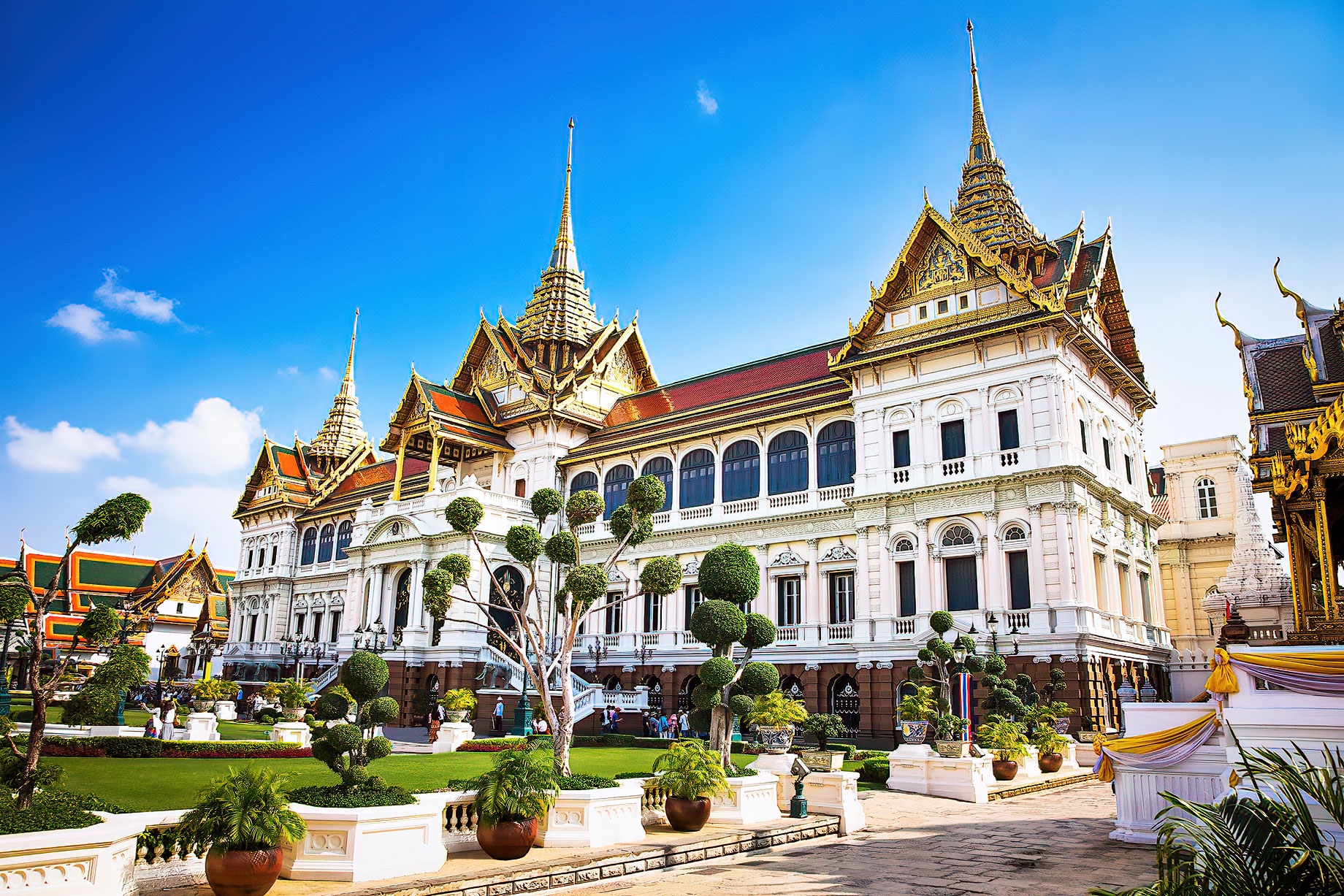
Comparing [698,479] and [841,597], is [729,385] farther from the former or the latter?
[841,597]

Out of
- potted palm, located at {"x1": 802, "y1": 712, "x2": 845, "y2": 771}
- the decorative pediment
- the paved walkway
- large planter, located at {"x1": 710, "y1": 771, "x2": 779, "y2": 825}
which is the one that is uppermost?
the decorative pediment

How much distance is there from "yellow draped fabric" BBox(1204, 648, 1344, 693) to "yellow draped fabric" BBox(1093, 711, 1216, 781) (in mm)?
1459

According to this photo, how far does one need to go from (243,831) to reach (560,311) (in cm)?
3622

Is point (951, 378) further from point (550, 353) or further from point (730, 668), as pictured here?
point (550, 353)

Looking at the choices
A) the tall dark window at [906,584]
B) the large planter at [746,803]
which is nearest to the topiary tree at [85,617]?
the large planter at [746,803]

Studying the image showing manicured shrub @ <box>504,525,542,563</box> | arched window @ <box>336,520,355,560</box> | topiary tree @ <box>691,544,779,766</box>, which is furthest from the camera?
arched window @ <box>336,520,355,560</box>

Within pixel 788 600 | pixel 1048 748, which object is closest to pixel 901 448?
pixel 788 600

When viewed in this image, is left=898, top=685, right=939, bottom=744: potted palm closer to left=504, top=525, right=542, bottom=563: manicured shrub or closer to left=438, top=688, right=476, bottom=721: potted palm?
left=504, top=525, right=542, bottom=563: manicured shrub

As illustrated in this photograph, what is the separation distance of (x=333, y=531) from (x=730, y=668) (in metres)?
38.8

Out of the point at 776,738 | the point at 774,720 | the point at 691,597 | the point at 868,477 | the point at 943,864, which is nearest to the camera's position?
the point at 943,864

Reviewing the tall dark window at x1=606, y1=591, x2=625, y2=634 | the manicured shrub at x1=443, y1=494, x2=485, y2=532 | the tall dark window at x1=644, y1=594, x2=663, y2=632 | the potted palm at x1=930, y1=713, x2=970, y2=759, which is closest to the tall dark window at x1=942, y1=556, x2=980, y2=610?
the potted palm at x1=930, y1=713, x2=970, y2=759

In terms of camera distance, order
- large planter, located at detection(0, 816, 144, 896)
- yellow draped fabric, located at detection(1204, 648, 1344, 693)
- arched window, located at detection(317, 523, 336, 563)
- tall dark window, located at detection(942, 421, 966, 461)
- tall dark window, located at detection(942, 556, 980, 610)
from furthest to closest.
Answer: arched window, located at detection(317, 523, 336, 563) < tall dark window, located at detection(942, 421, 966, 461) < tall dark window, located at detection(942, 556, 980, 610) < yellow draped fabric, located at detection(1204, 648, 1344, 693) < large planter, located at detection(0, 816, 144, 896)

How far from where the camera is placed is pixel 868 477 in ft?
92.7

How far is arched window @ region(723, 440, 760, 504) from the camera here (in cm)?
3212
